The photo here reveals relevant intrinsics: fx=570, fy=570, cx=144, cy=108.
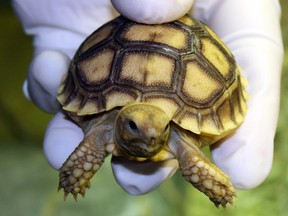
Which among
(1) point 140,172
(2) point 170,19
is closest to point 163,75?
(2) point 170,19

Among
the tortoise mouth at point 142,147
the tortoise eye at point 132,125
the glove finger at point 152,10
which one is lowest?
the tortoise mouth at point 142,147

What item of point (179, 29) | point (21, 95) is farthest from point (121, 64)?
point (21, 95)

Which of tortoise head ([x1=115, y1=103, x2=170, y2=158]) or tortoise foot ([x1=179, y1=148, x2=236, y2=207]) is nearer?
tortoise head ([x1=115, y1=103, x2=170, y2=158])

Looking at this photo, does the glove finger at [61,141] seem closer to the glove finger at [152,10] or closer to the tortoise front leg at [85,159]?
the tortoise front leg at [85,159]

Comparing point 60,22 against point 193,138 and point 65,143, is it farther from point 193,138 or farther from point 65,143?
point 193,138

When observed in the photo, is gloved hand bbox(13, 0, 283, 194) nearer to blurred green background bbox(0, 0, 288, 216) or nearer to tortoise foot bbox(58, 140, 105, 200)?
tortoise foot bbox(58, 140, 105, 200)

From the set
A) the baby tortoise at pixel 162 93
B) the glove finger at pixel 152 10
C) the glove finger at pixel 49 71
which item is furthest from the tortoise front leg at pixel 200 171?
the glove finger at pixel 49 71

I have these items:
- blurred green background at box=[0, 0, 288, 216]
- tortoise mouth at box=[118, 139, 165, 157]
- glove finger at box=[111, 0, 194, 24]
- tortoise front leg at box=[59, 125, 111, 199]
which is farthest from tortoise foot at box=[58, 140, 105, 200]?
blurred green background at box=[0, 0, 288, 216]
